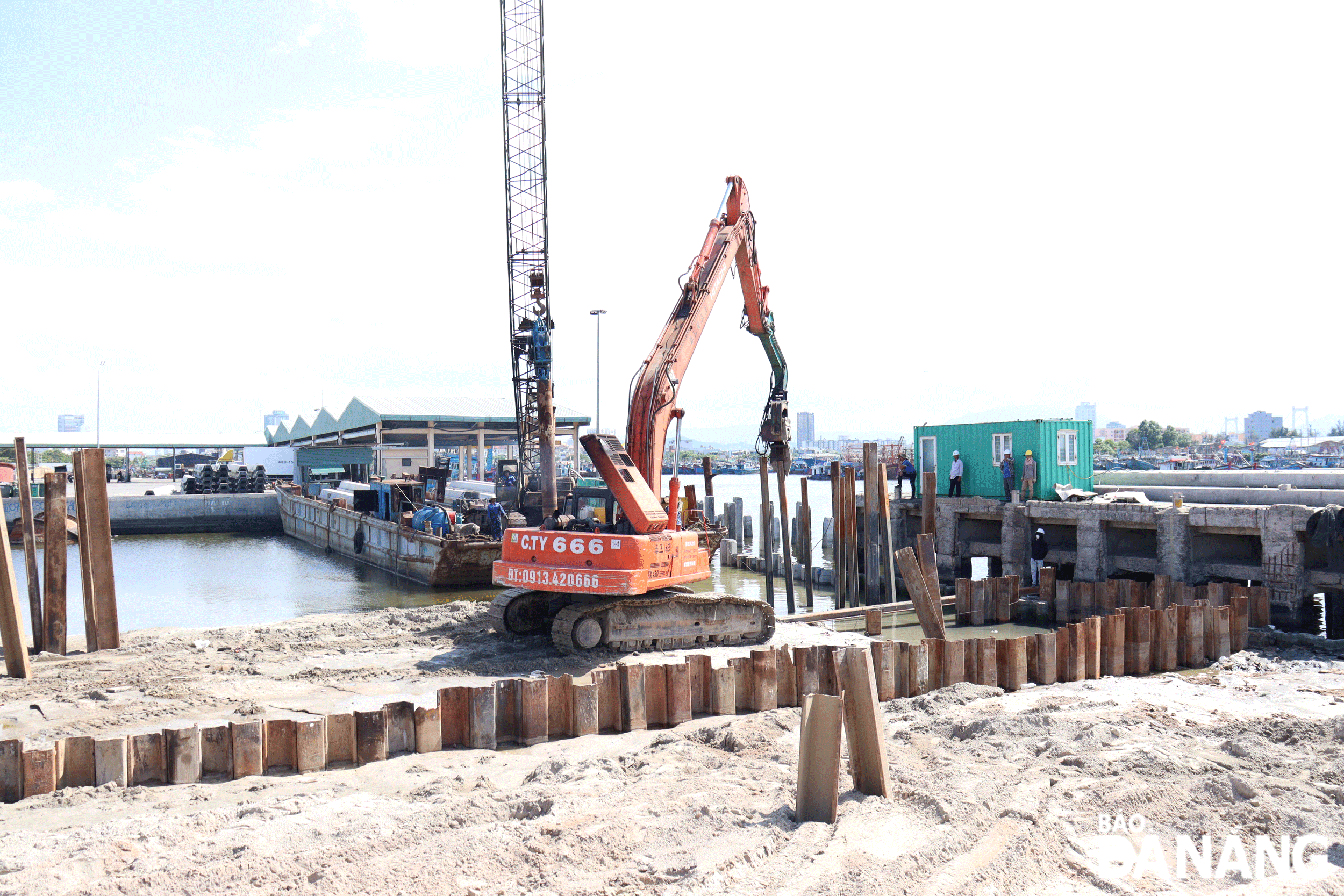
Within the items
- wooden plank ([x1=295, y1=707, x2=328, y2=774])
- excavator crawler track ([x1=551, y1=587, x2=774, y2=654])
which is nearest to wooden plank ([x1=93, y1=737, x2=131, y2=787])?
wooden plank ([x1=295, y1=707, x2=328, y2=774])

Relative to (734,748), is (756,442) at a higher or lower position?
higher

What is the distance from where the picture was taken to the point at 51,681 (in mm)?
12188

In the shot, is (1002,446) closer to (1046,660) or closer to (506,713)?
(1046,660)

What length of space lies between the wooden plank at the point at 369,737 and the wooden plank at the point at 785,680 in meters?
4.54

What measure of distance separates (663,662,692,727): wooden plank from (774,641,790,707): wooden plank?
3.98 ft

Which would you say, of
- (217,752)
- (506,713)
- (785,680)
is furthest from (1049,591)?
(217,752)

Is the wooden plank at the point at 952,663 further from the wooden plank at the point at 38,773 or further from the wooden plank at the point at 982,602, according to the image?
the wooden plank at the point at 38,773

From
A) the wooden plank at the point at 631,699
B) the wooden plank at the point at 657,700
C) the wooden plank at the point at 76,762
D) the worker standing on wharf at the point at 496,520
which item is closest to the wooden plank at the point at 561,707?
the wooden plank at the point at 631,699

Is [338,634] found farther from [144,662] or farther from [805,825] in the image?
[805,825]

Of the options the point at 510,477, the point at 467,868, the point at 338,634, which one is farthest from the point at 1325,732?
the point at 510,477

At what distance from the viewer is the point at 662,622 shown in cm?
1457

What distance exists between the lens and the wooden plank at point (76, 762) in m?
7.99

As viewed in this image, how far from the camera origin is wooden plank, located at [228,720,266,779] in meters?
8.41

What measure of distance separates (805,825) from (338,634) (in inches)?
452
